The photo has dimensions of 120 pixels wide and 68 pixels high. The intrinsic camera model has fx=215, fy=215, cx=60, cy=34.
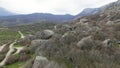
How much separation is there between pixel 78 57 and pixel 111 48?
38.8ft

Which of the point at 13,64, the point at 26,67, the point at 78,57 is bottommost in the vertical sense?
the point at 13,64

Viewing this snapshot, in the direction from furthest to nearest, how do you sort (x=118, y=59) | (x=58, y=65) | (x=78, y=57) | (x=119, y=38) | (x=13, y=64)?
(x=119, y=38) < (x=13, y=64) < (x=118, y=59) < (x=78, y=57) < (x=58, y=65)

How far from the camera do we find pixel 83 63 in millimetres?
20344

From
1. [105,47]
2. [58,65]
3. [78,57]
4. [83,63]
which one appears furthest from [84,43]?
[58,65]

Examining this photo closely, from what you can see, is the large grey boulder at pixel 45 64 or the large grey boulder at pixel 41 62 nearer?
the large grey boulder at pixel 45 64

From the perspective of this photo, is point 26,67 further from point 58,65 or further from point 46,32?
point 46,32

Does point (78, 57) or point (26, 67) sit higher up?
point (78, 57)

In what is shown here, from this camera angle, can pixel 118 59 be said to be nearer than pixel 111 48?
Yes

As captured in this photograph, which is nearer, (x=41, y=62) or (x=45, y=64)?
(x=45, y=64)

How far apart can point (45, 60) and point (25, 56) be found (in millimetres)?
13082

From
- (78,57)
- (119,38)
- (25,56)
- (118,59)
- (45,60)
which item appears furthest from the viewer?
(119,38)

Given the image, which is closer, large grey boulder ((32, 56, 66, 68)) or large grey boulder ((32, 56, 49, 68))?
large grey boulder ((32, 56, 66, 68))

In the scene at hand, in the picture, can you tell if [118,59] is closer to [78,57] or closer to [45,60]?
[78,57]

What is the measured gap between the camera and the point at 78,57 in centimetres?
2284
